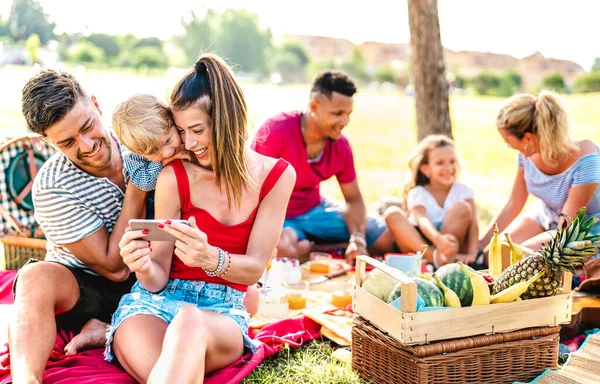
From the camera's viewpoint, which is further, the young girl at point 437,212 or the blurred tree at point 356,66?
the blurred tree at point 356,66

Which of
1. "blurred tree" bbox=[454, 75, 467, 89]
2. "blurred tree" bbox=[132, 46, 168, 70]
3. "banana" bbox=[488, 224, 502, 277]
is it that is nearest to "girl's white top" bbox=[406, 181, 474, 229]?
"banana" bbox=[488, 224, 502, 277]

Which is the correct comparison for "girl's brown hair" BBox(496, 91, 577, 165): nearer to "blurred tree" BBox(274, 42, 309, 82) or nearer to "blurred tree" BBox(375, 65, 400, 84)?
"blurred tree" BBox(375, 65, 400, 84)

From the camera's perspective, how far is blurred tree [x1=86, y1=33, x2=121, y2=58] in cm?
4769

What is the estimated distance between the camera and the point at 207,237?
2.95 metres

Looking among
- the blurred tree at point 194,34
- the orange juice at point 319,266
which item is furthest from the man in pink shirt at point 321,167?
the blurred tree at point 194,34

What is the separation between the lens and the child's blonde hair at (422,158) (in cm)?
549

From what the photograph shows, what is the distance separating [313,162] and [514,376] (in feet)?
9.29

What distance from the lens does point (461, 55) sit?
6328 centimetres

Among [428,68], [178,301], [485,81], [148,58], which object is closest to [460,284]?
[178,301]

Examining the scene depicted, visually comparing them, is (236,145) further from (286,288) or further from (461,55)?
(461,55)

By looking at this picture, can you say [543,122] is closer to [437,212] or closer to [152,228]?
[437,212]

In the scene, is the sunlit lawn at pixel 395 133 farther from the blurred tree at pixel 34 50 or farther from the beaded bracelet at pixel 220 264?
the blurred tree at pixel 34 50

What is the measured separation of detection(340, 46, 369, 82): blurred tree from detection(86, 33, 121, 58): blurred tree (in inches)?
935

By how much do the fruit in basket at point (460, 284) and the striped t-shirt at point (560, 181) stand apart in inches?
76.8
